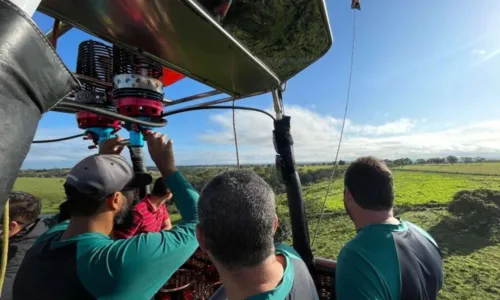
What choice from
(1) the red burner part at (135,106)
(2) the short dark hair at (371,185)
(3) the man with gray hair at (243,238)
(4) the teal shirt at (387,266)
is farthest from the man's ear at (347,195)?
(1) the red burner part at (135,106)

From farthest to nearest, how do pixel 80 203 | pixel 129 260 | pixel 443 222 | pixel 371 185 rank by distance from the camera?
1. pixel 443 222
2. pixel 371 185
3. pixel 80 203
4. pixel 129 260

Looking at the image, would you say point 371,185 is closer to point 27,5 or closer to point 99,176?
point 99,176

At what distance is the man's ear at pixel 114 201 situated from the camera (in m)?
0.99

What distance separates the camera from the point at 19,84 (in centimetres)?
37

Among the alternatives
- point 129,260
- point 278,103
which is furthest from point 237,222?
point 278,103

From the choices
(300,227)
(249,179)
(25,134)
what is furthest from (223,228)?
(300,227)

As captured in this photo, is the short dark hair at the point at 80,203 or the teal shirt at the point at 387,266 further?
the teal shirt at the point at 387,266

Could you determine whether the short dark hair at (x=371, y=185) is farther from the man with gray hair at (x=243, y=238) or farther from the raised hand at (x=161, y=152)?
the raised hand at (x=161, y=152)

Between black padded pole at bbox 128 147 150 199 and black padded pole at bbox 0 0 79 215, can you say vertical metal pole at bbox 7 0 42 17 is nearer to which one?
black padded pole at bbox 0 0 79 215

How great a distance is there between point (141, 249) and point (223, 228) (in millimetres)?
317

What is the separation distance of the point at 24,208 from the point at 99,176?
110cm

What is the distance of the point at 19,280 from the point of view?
2.91 feet

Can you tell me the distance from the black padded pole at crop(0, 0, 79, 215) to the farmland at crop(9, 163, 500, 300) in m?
7.70

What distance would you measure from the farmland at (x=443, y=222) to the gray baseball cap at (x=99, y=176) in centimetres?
706
